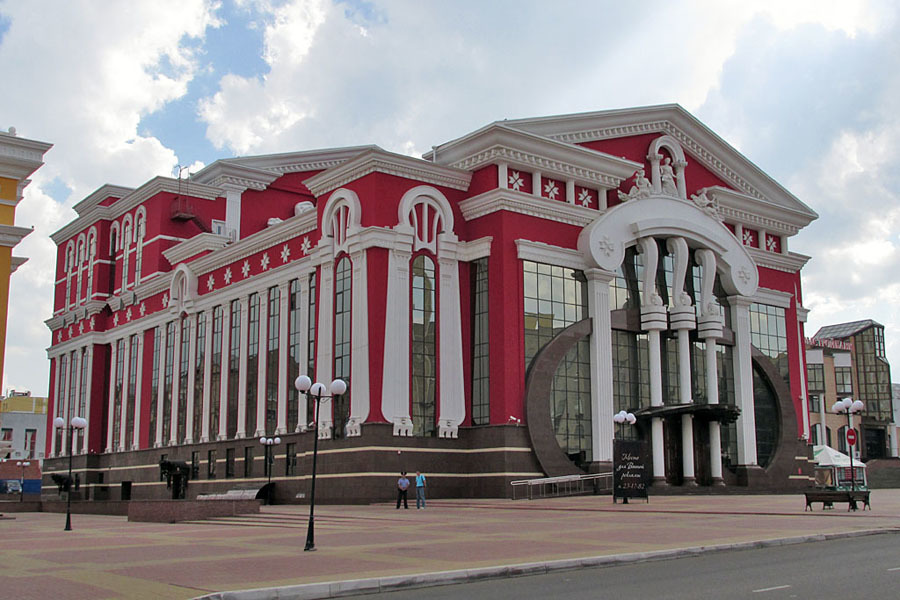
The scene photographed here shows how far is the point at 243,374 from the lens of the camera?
56.3 metres

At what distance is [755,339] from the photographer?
A: 5603 centimetres

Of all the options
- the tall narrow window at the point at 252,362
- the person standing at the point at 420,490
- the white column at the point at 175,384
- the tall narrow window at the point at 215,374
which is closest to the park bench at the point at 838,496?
the person standing at the point at 420,490

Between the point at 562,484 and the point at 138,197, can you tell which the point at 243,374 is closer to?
the point at 138,197

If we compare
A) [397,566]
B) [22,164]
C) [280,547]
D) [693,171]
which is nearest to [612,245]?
[693,171]

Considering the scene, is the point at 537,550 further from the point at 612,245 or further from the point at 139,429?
the point at 139,429

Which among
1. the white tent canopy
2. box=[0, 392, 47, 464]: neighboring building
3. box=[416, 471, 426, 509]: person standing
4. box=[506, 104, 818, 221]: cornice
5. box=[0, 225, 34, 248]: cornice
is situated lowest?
box=[416, 471, 426, 509]: person standing

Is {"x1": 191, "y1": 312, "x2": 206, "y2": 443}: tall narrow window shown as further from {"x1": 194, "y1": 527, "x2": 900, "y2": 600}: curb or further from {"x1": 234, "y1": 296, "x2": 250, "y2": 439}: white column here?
{"x1": 194, "y1": 527, "x2": 900, "y2": 600}: curb

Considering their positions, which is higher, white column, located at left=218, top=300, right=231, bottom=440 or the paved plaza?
white column, located at left=218, top=300, right=231, bottom=440

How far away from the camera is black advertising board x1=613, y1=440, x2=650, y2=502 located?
33969mm

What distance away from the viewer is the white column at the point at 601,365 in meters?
45.8

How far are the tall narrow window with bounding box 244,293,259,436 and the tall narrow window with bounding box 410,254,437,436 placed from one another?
47.5 feet

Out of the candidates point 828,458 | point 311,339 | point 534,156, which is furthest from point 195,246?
point 828,458

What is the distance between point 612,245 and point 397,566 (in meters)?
34.1

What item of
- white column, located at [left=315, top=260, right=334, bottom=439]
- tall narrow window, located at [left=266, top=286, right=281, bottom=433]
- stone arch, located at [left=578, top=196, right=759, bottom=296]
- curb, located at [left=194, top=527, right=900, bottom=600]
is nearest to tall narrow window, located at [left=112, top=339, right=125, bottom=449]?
tall narrow window, located at [left=266, top=286, right=281, bottom=433]
